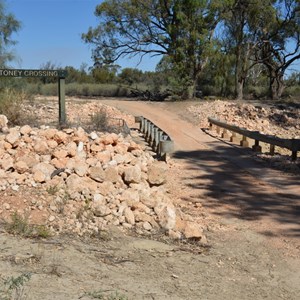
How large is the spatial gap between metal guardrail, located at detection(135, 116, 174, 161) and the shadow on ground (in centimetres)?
65

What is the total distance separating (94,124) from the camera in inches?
555

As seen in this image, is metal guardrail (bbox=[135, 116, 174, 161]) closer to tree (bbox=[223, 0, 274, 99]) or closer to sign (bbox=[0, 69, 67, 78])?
sign (bbox=[0, 69, 67, 78])

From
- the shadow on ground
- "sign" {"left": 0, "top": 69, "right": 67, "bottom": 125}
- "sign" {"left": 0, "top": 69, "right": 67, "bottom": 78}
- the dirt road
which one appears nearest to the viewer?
the dirt road

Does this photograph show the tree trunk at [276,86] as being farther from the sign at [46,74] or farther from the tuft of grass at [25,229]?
the tuft of grass at [25,229]

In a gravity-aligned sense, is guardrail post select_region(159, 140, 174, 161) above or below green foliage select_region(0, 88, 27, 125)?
below

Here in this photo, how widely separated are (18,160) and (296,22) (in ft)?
112

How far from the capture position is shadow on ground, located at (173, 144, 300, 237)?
28.3 ft

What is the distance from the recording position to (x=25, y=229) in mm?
6430

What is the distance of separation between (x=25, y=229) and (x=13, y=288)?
84.7 inches

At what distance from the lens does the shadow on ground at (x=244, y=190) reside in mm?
8641

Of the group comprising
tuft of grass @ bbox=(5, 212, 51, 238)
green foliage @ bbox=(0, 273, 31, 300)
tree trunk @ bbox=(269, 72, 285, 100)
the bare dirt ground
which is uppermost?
tree trunk @ bbox=(269, 72, 285, 100)

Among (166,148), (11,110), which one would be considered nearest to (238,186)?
(166,148)

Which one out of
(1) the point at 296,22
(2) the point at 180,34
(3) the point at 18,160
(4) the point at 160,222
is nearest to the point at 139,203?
(4) the point at 160,222

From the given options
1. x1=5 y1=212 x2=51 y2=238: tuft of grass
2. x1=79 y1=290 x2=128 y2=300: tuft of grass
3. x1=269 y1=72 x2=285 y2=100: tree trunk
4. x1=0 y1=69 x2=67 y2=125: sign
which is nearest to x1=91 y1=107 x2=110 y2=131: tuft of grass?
x1=0 y1=69 x2=67 y2=125: sign
